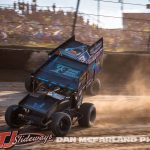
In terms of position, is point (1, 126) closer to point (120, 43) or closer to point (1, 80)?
point (1, 80)

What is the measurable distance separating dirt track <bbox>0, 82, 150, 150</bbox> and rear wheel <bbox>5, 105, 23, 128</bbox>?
23 cm

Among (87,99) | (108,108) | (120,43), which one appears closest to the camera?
(108,108)

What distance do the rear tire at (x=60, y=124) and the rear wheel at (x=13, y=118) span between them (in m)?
0.84

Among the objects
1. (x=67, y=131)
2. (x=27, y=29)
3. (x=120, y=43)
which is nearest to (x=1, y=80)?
(x=27, y=29)

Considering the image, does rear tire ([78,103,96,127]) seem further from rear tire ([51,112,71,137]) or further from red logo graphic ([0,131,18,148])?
red logo graphic ([0,131,18,148])

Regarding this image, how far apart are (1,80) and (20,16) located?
271 cm

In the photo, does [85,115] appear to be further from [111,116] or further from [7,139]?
[7,139]

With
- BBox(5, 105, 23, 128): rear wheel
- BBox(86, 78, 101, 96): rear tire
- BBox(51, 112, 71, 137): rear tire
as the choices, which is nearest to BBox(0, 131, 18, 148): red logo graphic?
BBox(5, 105, 23, 128): rear wheel

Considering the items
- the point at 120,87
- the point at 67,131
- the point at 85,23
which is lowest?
the point at 120,87

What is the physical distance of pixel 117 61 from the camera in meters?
16.4

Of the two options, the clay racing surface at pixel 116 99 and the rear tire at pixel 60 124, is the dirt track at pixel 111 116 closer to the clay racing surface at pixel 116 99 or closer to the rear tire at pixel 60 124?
the clay racing surface at pixel 116 99

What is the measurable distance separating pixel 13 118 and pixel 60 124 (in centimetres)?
100

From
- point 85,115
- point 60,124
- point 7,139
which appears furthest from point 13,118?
point 85,115

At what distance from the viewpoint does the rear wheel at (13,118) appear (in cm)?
800
